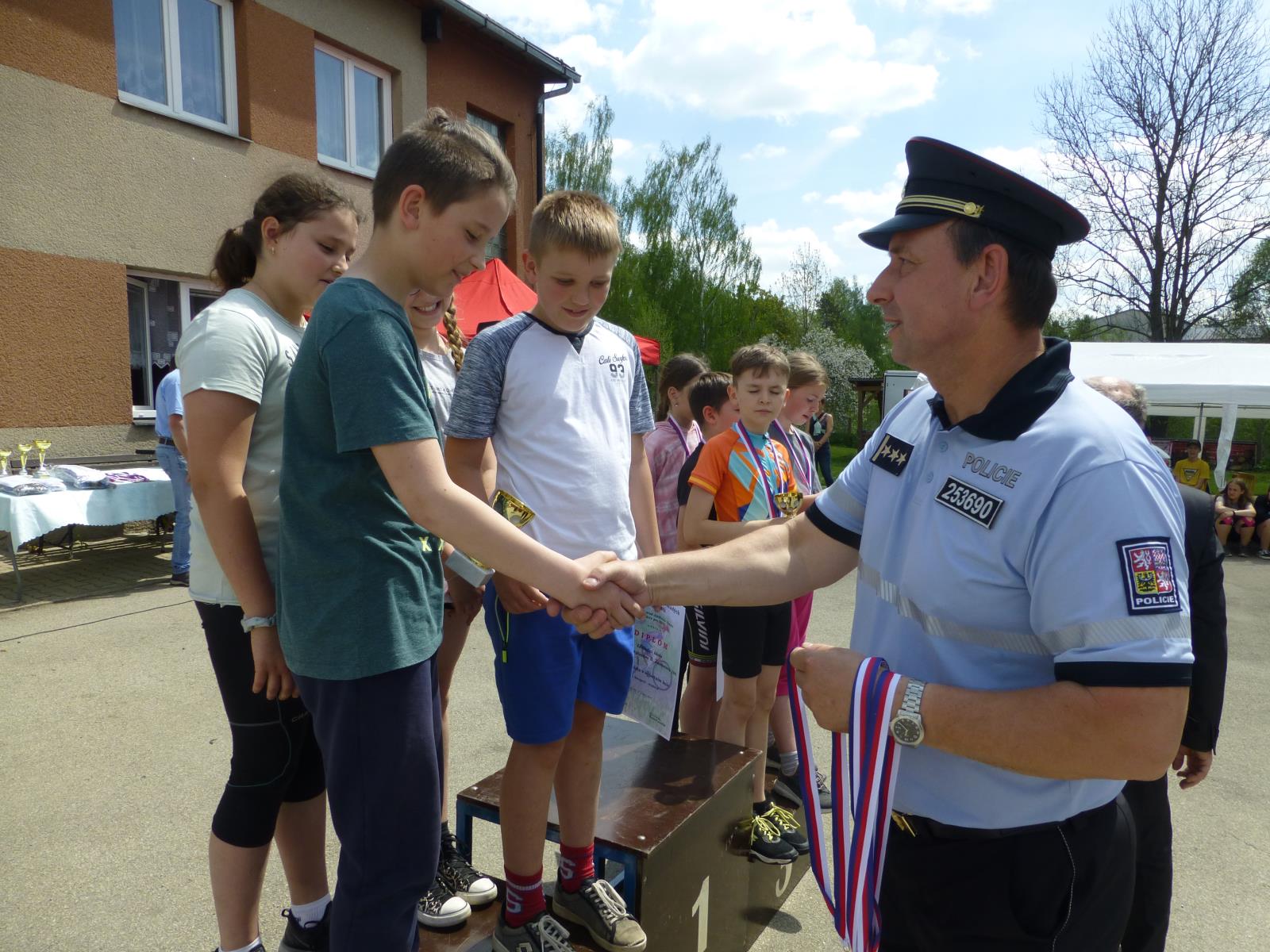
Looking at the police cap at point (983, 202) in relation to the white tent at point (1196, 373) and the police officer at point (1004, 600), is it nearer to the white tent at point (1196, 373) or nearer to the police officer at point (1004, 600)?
the police officer at point (1004, 600)

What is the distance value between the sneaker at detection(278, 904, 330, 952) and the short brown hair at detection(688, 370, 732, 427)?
2.87 m

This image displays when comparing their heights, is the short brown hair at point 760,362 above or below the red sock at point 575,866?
above

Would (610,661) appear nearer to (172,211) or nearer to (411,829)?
(411,829)

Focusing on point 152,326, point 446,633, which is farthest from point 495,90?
point 446,633

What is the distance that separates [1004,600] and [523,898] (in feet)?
4.85

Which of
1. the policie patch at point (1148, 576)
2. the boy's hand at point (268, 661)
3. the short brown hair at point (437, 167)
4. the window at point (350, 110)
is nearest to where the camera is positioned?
the policie patch at point (1148, 576)

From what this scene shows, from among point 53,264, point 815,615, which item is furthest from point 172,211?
point 815,615

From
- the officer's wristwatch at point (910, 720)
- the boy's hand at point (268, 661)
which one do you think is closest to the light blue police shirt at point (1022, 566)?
the officer's wristwatch at point (910, 720)

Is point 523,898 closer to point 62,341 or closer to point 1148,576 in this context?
point 1148,576

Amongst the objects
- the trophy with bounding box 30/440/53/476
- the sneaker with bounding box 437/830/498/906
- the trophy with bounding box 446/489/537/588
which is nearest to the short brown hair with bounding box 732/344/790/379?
the trophy with bounding box 446/489/537/588

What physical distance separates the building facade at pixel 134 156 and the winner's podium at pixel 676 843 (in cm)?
765

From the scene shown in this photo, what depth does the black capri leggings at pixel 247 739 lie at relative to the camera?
1.93 m

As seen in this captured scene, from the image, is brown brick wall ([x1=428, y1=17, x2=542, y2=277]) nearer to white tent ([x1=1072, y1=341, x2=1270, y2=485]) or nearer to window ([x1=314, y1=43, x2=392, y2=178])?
window ([x1=314, y1=43, x2=392, y2=178])

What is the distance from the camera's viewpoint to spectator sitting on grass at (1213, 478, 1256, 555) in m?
11.4
